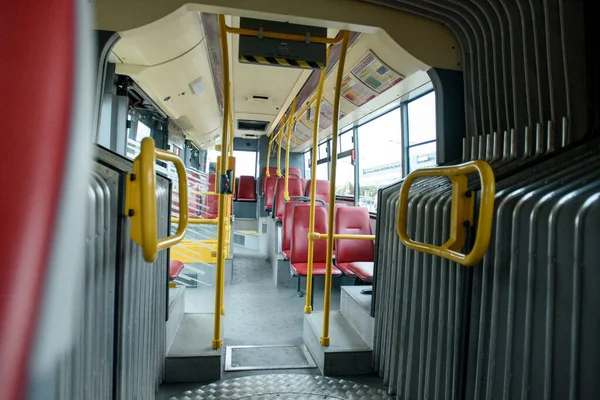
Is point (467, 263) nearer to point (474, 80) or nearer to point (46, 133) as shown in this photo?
point (46, 133)

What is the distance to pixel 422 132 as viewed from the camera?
398 centimetres

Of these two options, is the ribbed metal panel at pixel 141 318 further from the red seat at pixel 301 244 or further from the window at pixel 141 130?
the window at pixel 141 130

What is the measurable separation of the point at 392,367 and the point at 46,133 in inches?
79.0

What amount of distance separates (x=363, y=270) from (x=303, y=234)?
41.3 inches

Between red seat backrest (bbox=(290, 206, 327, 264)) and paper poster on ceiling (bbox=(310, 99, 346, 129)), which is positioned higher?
paper poster on ceiling (bbox=(310, 99, 346, 129))

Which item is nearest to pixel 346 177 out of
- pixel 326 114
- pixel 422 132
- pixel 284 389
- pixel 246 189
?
pixel 326 114

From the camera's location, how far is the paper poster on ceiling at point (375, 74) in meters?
3.28

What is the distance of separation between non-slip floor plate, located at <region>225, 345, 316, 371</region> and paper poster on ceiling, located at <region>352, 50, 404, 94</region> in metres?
2.67

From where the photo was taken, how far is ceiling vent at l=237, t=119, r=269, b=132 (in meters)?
7.13

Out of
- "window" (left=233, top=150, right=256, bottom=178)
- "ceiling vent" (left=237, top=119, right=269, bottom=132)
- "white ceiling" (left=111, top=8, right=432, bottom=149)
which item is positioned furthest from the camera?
"window" (left=233, top=150, right=256, bottom=178)

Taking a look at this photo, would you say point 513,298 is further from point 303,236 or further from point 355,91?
point 355,91

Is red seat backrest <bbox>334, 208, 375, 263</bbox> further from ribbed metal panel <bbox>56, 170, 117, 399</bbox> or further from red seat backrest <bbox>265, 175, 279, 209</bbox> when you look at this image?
red seat backrest <bbox>265, 175, 279, 209</bbox>

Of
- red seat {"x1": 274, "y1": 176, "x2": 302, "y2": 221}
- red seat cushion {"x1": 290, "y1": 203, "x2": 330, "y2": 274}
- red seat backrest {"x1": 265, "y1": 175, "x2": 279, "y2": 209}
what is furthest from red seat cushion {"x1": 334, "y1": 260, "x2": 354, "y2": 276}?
red seat backrest {"x1": 265, "y1": 175, "x2": 279, "y2": 209}

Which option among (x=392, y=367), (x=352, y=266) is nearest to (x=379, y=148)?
(x=352, y=266)
